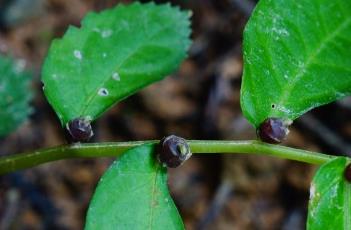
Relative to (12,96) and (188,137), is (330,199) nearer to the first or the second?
(12,96)

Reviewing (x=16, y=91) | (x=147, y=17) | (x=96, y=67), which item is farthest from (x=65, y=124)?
(x=16, y=91)

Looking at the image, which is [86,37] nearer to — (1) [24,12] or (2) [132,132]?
(2) [132,132]

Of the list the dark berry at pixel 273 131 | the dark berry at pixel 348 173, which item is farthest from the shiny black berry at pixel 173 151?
the dark berry at pixel 348 173

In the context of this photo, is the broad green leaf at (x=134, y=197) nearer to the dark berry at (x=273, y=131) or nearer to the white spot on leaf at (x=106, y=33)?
the dark berry at (x=273, y=131)

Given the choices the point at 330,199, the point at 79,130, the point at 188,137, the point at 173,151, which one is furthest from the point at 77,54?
the point at 188,137

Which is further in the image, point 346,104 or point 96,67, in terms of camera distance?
point 346,104

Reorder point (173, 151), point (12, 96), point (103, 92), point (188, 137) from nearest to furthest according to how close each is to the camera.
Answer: point (173, 151) < point (103, 92) < point (12, 96) < point (188, 137)

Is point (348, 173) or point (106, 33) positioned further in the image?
point (106, 33)

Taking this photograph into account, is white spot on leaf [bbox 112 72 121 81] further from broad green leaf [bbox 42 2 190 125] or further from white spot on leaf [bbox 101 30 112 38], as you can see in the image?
white spot on leaf [bbox 101 30 112 38]
